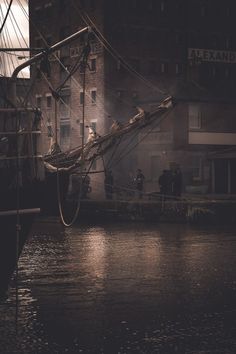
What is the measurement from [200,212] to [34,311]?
757 inches

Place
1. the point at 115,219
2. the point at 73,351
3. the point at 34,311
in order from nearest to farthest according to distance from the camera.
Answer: the point at 73,351
the point at 34,311
the point at 115,219

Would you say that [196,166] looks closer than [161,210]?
No

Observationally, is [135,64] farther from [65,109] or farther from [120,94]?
[65,109]

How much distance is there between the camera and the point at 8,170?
12391mm

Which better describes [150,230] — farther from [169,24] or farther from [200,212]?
[169,24]

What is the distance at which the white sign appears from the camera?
56.7 metres

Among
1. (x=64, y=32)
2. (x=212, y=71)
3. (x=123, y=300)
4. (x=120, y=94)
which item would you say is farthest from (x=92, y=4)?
(x=123, y=300)

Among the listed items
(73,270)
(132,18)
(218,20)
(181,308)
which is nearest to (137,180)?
(132,18)

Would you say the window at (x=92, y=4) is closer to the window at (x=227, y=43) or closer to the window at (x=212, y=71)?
the window at (x=212, y=71)

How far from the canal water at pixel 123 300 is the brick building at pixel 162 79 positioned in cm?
Result: 3382

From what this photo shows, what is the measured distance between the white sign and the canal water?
3767 cm

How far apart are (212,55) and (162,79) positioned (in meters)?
4.02

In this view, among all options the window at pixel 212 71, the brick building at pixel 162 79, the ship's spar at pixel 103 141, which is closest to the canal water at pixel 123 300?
the ship's spar at pixel 103 141

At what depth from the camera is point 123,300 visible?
11.2 meters
